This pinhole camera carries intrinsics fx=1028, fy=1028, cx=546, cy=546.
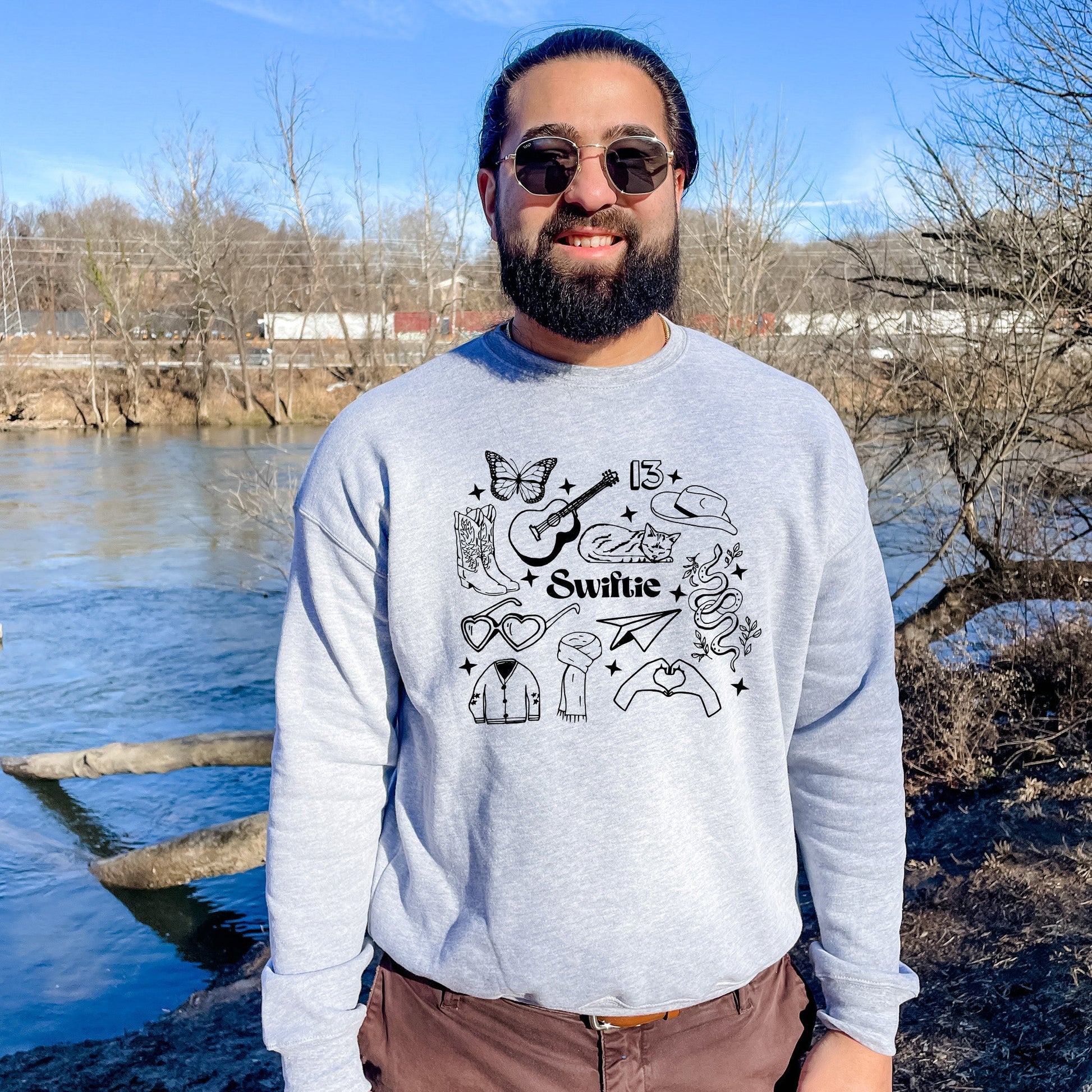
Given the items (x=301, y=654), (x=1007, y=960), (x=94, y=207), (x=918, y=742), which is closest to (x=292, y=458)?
(x=918, y=742)

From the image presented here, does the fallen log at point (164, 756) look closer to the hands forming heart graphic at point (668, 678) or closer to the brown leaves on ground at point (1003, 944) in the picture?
the brown leaves on ground at point (1003, 944)

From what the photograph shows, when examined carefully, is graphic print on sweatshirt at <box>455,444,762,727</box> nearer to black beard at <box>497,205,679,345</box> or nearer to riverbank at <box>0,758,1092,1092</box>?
black beard at <box>497,205,679,345</box>

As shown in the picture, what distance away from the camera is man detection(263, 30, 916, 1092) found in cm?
139

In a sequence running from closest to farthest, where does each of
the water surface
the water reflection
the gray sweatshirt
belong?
the gray sweatshirt → the water surface → the water reflection

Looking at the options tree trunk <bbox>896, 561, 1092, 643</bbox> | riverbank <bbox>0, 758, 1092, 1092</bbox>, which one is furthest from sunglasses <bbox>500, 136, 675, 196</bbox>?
tree trunk <bbox>896, 561, 1092, 643</bbox>

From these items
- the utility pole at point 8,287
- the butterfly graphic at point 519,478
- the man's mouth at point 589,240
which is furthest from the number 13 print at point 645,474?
the utility pole at point 8,287

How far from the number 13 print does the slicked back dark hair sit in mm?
524

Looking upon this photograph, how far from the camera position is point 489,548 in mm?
1429

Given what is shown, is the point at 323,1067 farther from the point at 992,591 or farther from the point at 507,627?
the point at 992,591

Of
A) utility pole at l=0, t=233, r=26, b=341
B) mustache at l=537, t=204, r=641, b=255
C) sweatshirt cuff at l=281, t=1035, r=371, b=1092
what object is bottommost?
sweatshirt cuff at l=281, t=1035, r=371, b=1092

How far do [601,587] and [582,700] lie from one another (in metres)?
0.16

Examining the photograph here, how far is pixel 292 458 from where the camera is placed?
22.1 meters

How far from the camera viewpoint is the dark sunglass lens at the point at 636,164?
1521mm

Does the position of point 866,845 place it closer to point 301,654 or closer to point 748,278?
point 301,654
